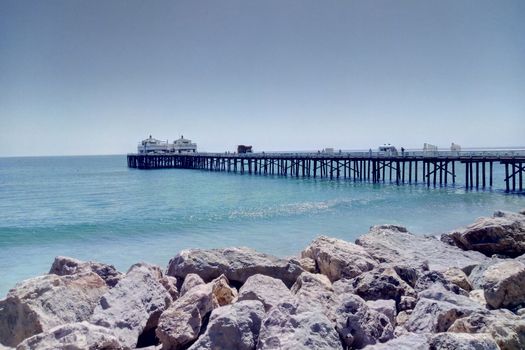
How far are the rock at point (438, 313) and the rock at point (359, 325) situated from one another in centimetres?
33

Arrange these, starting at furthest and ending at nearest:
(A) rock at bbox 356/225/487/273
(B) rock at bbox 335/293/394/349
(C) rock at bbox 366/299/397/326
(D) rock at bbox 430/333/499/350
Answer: (A) rock at bbox 356/225/487/273, (C) rock at bbox 366/299/397/326, (B) rock at bbox 335/293/394/349, (D) rock at bbox 430/333/499/350

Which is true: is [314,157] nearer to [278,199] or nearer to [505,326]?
[278,199]

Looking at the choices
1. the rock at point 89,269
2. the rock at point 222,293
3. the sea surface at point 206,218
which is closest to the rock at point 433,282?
the rock at point 222,293

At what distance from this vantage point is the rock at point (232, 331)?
4.18 metres

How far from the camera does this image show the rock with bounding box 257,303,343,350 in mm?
3904

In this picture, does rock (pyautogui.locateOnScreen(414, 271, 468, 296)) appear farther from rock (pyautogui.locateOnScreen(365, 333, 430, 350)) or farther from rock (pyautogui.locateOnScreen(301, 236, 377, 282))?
rock (pyautogui.locateOnScreen(365, 333, 430, 350))

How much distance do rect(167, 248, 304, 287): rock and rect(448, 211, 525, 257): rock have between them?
590cm

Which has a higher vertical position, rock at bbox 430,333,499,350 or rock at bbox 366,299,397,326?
rock at bbox 430,333,499,350

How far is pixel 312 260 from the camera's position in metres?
8.59

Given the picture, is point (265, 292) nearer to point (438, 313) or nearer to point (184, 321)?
point (184, 321)

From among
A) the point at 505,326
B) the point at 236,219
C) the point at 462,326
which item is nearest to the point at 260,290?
the point at 462,326

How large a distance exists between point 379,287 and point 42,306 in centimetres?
450

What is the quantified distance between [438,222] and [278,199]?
40.2 feet

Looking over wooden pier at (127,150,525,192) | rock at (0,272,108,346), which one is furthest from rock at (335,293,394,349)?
wooden pier at (127,150,525,192)
